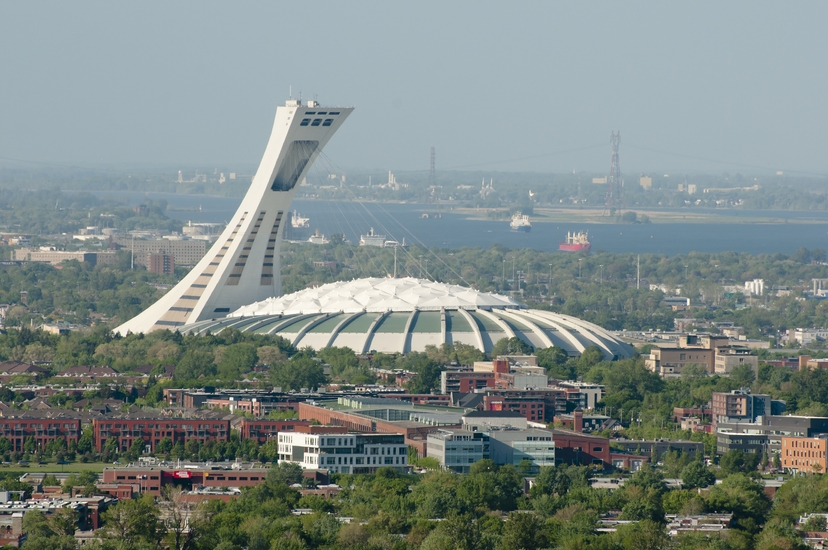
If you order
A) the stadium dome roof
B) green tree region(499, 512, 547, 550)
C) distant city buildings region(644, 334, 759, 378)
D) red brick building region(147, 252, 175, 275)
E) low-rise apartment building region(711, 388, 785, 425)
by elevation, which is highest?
red brick building region(147, 252, 175, 275)

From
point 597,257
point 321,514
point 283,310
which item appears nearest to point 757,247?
point 597,257

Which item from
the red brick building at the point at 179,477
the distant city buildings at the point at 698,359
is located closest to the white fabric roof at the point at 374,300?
the distant city buildings at the point at 698,359

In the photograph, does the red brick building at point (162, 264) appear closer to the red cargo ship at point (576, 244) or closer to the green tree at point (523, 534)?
the red cargo ship at point (576, 244)

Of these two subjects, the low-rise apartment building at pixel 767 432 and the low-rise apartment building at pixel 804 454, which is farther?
the low-rise apartment building at pixel 767 432

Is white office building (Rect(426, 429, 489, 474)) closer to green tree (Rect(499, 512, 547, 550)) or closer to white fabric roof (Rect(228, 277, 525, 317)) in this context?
green tree (Rect(499, 512, 547, 550))

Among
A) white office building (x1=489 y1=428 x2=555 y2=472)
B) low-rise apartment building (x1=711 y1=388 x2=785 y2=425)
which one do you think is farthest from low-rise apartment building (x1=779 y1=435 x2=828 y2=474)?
white office building (x1=489 y1=428 x2=555 y2=472)

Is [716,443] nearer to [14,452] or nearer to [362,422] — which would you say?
[362,422]
